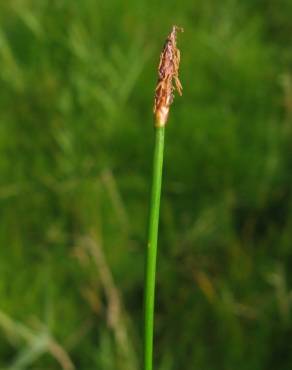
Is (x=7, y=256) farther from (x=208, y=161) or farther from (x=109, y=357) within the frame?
(x=208, y=161)

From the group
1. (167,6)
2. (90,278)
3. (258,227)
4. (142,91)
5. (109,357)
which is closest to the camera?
(109,357)

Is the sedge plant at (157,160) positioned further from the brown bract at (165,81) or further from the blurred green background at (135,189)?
the blurred green background at (135,189)

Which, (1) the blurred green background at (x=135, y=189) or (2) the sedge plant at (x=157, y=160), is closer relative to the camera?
(2) the sedge plant at (x=157, y=160)

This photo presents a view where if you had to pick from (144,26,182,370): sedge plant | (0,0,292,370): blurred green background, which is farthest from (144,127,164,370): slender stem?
(0,0,292,370): blurred green background

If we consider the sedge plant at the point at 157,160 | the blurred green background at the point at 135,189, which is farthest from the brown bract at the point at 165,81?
the blurred green background at the point at 135,189

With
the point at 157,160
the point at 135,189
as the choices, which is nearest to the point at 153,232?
the point at 157,160

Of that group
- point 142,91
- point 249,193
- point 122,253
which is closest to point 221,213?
point 249,193
